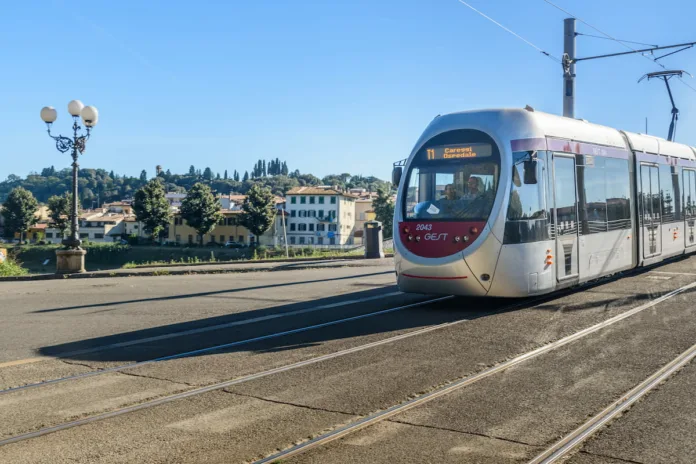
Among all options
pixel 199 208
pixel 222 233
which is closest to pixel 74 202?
pixel 199 208

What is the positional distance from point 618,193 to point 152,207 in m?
94.5

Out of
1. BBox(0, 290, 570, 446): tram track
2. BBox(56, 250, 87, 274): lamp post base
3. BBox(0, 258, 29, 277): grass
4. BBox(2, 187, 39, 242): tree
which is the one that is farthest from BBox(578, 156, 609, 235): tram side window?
BBox(2, 187, 39, 242): tree

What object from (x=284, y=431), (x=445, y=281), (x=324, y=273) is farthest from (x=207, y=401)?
(x=324, y=273)

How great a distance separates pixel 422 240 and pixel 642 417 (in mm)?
6008

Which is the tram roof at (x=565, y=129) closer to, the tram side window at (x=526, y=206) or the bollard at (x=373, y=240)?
the tram side window at (x=526, y=206)

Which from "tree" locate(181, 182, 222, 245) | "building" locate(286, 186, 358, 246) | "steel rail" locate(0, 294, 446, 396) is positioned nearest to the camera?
"steel rail" locate(0, 294, 446, 396)

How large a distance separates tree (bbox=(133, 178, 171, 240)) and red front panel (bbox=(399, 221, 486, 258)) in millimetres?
95131

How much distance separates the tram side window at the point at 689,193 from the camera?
62.4 feet

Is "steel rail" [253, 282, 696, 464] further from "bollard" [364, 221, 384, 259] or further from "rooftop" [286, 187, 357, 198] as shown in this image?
"rooftop" [286, 187, 357, 198]

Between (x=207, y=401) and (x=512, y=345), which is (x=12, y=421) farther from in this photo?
(x=512, y=345)

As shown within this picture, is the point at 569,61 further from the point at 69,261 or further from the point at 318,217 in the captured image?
the point at 318,217

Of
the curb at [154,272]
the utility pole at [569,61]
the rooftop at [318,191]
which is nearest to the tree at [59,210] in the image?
the rooftop at [318,191]

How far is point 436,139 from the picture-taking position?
38.0 feet

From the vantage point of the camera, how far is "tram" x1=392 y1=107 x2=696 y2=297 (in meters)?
10.5
